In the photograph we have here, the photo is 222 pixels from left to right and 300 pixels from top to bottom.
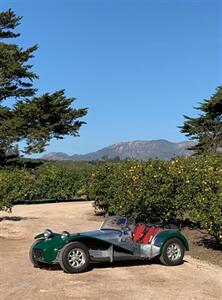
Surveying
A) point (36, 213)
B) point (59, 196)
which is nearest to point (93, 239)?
point (36, 213)

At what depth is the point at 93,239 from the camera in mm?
9898

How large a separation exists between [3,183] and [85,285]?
11059 millimetres

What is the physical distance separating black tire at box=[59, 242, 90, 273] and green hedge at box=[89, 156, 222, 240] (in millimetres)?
2993

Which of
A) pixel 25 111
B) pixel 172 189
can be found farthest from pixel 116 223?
pixel 25 111

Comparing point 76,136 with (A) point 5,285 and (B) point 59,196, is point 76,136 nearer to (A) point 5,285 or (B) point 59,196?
A: (B) point 59,196

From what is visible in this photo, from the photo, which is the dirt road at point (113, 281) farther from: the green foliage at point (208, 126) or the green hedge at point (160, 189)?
the green foliage at point (208, 126)

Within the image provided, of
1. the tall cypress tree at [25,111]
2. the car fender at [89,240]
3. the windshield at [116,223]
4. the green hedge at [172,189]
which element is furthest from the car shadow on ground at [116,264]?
the tall cypress tree at [25,111]

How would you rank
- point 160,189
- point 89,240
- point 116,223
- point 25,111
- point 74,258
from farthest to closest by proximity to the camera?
1. point 25,111
2. point 160,189
3. point 116,223
4. point 89,240
5. point 74,258

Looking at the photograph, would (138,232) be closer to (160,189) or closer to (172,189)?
(160,189)

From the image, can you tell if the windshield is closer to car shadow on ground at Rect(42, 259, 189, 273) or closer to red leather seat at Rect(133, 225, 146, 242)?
red leather seat at Rect(133, 225, 146, 242)

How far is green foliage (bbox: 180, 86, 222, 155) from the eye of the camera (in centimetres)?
3981

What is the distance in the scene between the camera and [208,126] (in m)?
40.7

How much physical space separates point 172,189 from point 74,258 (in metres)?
5.58

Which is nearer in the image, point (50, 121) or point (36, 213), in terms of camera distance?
point (36, 213)
